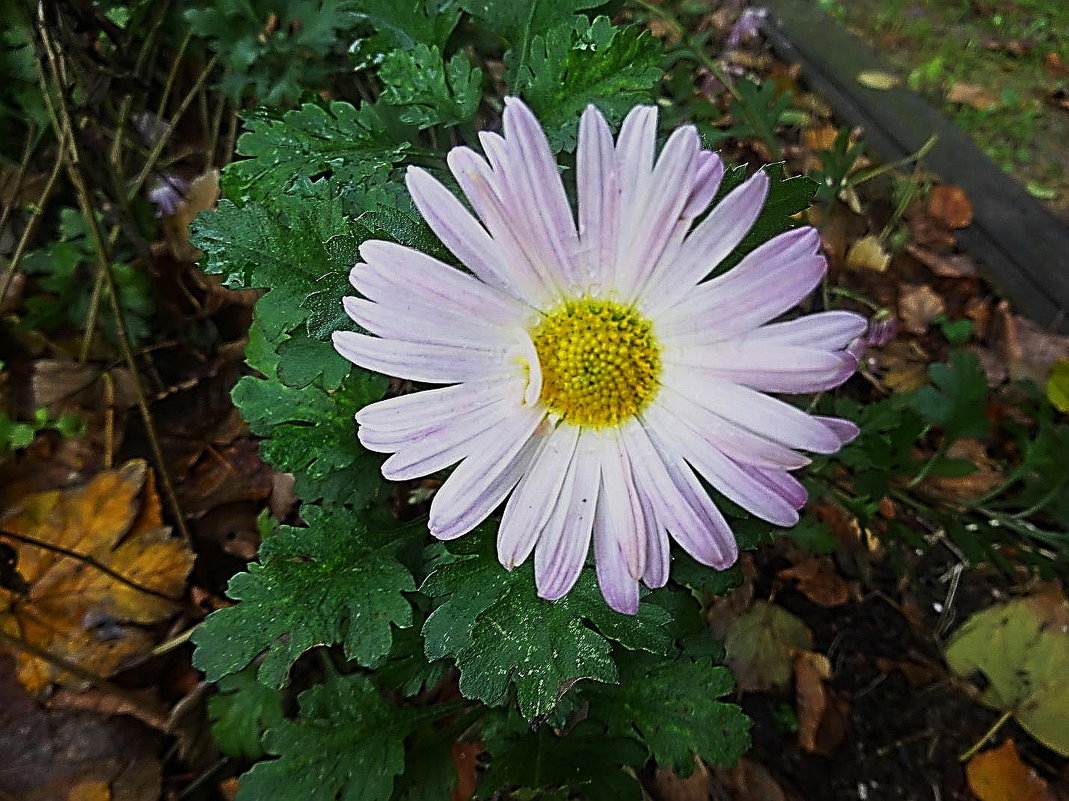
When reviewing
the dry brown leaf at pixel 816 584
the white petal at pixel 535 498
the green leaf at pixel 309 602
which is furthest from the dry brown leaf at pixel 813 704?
the white petal at pixel 535 498

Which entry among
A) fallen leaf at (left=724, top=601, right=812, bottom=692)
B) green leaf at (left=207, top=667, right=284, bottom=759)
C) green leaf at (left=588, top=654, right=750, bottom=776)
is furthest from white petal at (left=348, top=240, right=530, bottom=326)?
fallen leaf at (left=724, top=601, right=812, bottom=692)

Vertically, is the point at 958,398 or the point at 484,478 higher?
the point at 484,478

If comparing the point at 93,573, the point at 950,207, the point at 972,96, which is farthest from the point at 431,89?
the point at 972,96

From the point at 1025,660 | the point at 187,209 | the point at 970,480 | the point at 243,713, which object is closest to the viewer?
the point at 243,713

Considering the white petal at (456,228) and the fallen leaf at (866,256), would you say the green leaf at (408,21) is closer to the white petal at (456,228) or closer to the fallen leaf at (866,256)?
the white petal at (456,228)

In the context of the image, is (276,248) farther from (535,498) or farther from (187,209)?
(187,209)

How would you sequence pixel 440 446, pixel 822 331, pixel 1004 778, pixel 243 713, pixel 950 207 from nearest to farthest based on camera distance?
pixel 822 331 < pixel 440 446 < pixel 243 713 < pixel 1004 778 < pixel 950 207

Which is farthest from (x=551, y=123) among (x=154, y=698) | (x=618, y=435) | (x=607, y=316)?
(x=154, y=698)

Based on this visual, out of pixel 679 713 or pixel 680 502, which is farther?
pixel 679 713
